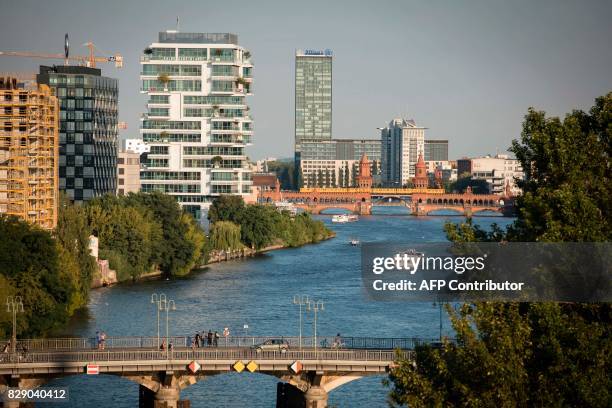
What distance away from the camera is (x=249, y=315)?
219 ft

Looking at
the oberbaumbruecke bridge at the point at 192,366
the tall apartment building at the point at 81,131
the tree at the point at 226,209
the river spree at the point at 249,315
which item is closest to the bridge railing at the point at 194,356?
the oberbaumbruecke bridge at the point at 192,366

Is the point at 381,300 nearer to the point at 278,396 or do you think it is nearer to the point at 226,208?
the point at 278,396

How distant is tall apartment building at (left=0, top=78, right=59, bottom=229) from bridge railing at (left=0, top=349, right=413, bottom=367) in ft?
119

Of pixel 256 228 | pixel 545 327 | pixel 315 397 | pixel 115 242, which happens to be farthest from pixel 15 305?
pixel 256 228

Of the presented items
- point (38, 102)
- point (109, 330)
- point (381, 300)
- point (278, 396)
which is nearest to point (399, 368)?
point (278, 396)

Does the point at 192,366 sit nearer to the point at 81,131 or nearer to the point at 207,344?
the point at 207,344

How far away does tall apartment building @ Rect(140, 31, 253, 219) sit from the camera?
385 feet

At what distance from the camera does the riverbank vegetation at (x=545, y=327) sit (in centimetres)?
2863

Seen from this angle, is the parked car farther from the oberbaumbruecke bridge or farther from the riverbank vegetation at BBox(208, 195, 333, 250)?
the riverbank vegetation at BBox(208, 195, 333, 250)

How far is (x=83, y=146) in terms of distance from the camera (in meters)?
123

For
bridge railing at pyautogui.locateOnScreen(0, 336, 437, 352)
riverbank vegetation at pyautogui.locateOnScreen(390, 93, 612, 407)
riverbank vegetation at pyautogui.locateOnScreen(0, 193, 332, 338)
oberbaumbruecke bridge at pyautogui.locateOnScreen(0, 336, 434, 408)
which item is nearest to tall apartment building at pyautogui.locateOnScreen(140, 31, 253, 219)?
riverbank vegetation at pyautogui.locateOnScreen(0, 193, 332, 338)

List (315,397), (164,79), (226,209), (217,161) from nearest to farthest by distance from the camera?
(315,397) → (226,209) → (164,79) → (217,161)

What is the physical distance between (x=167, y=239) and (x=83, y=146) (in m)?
34.4

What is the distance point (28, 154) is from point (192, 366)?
43187 millimetres
